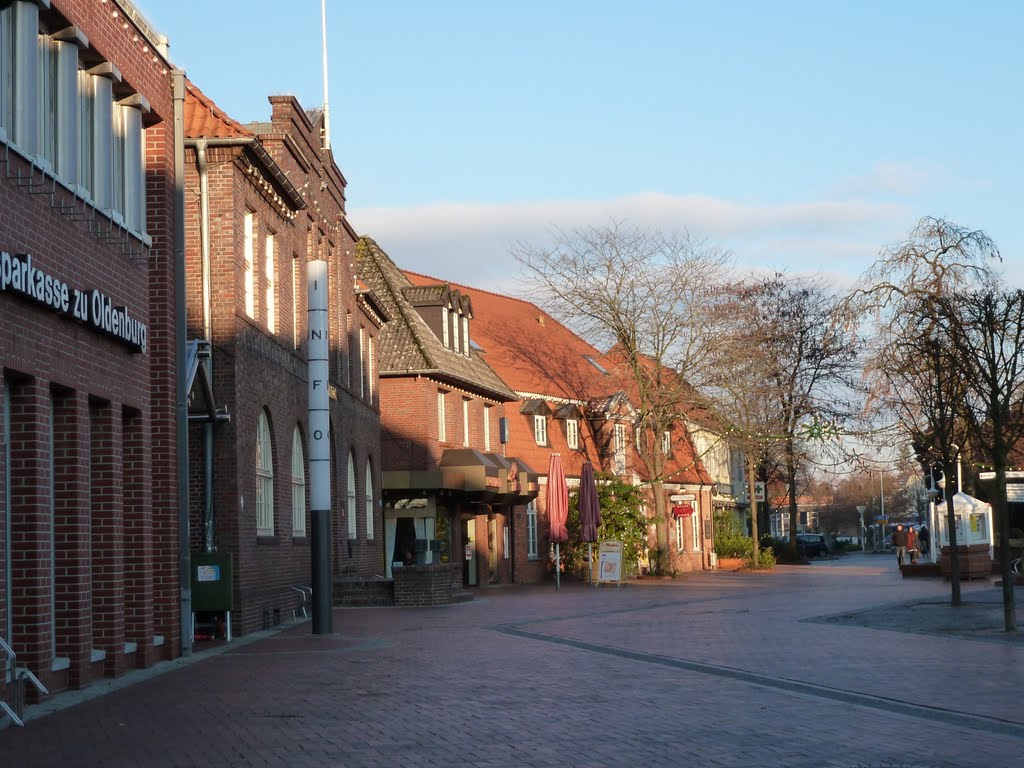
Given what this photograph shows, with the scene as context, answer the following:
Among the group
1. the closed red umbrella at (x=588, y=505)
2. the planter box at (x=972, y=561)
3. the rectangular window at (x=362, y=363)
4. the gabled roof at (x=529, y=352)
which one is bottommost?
the planter box at (x=972, y=561)

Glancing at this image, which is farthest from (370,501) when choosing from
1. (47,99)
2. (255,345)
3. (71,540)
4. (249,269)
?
(47,99)

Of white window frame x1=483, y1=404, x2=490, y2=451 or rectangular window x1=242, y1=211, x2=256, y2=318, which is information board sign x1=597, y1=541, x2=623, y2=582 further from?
rectangular window x1=242, y1=211, x2=256, y2=318

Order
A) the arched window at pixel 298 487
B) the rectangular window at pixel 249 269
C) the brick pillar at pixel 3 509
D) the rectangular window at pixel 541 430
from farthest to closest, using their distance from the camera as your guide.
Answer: the rectangular window at pixel 541 430 → the arched window at pixel 298 487 → the rectangular window at pixel 249 269 → the brick pillar at pixel 3 509

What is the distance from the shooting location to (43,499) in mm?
12656

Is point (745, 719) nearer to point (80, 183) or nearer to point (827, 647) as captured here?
point (827, 647)

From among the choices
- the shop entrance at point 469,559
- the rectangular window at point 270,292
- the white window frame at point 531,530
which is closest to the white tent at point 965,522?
the white window frame at point 531,530

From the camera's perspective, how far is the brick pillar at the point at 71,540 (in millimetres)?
13414

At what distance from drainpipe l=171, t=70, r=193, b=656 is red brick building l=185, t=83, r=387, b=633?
5.37 ft

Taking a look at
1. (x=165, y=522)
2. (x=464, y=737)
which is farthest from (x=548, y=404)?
(x=464, y=737)

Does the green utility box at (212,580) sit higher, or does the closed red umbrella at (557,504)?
the closed red umbrella at (557,504)

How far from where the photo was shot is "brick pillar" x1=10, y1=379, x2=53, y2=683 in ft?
40.5

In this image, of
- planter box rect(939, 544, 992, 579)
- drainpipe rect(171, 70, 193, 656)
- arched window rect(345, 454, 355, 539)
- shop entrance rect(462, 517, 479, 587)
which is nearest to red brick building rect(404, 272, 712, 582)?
shop entrance rect(462, 517, 479, 587)

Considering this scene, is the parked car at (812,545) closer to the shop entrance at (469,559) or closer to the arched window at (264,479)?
the shop entrance at (469,559)

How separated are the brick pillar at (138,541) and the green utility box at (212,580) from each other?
2910 millimetres
